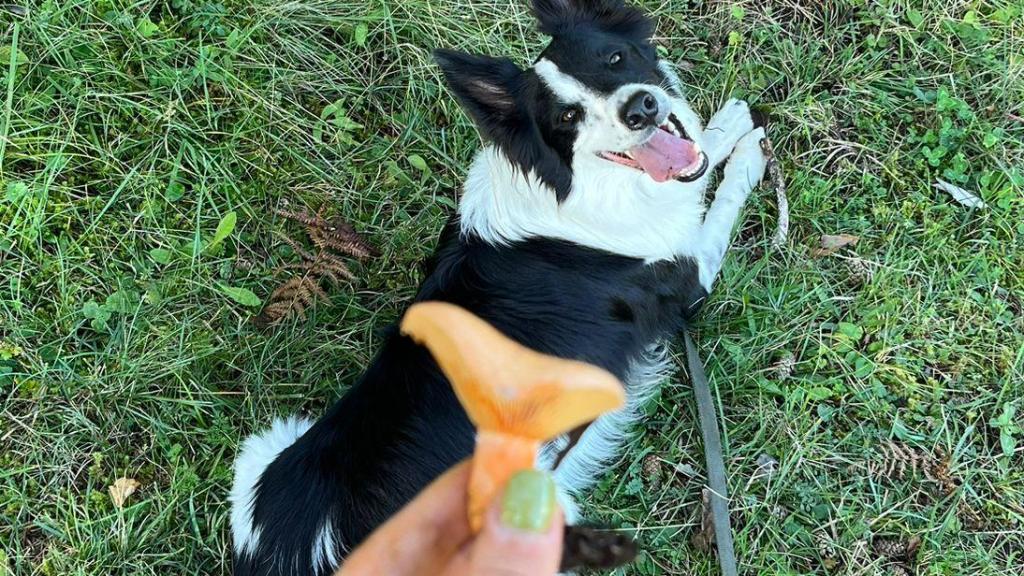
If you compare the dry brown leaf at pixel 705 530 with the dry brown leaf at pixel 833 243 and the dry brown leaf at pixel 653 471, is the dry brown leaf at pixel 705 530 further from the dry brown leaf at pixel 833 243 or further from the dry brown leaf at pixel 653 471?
the dry brown leaf at pixel 833 243

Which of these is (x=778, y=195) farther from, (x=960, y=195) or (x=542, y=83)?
(x=542, y=83)

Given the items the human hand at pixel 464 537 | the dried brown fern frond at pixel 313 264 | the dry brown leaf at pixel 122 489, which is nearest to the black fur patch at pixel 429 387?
the dried brown fern frond at pixel 313 264

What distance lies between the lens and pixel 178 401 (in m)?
3.21

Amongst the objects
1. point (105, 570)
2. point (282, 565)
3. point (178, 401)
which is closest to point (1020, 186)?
point (282, 565)

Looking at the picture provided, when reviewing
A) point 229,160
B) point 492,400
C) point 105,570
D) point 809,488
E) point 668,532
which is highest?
point 492,400

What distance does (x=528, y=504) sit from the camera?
964mm

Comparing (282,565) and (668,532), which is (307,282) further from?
(668,532)

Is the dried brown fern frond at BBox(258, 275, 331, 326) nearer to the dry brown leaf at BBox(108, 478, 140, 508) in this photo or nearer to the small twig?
the dry brown leaf at BBox(108, 478, 140, 508)

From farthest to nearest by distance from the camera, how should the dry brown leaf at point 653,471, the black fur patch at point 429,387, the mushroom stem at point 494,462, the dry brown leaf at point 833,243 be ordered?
the dry brown leaf at point 833,243 → the dry brown leaf at point 653,471 → the black fur patch at point 429,387 → the mushroom stem at point 494,462

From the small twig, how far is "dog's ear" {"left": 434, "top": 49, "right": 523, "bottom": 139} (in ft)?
4.53

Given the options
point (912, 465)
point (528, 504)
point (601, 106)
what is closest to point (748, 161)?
point (601, 106)

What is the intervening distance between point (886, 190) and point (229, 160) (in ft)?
10.4

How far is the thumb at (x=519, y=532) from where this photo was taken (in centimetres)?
96

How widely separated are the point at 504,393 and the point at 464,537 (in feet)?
0.95
